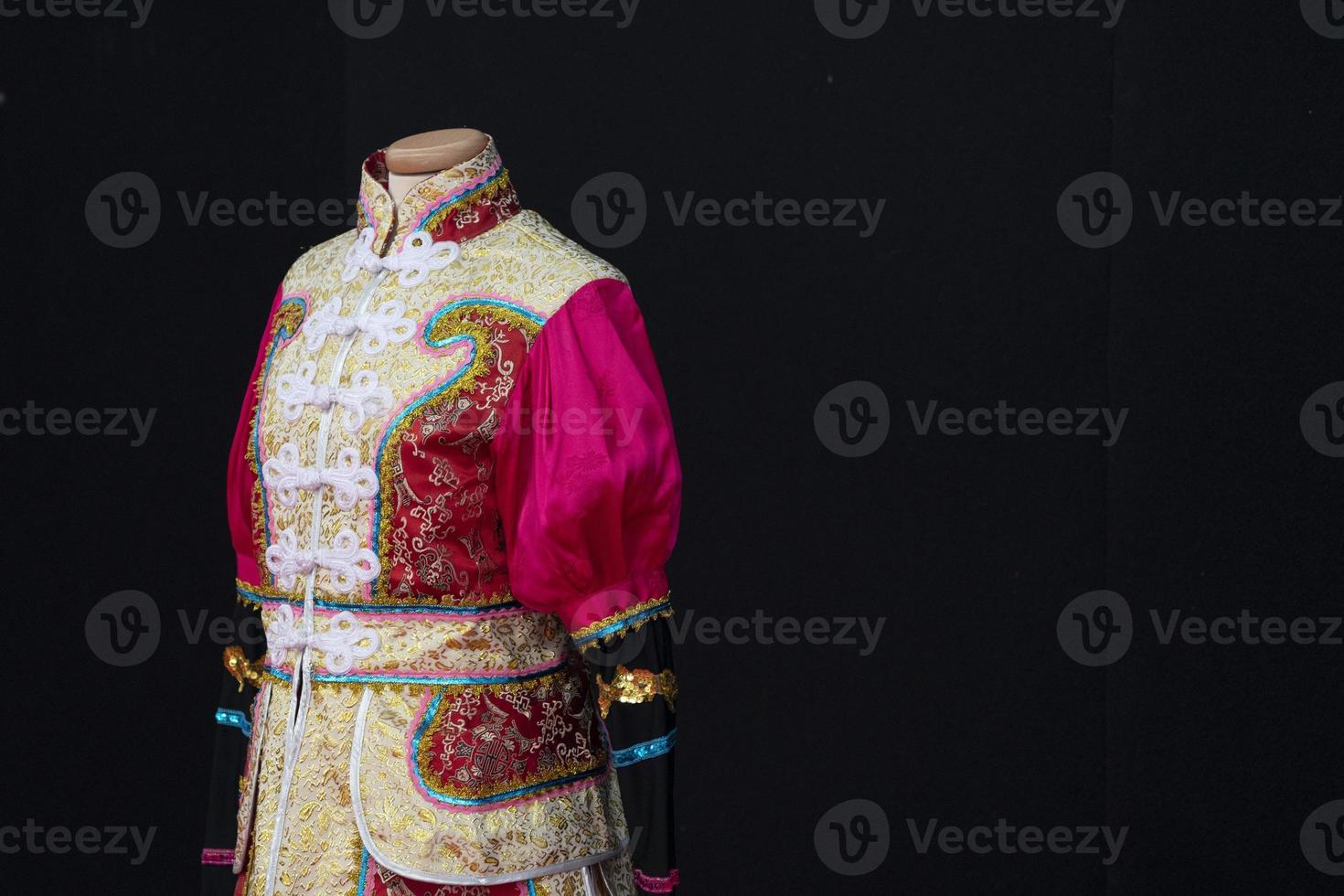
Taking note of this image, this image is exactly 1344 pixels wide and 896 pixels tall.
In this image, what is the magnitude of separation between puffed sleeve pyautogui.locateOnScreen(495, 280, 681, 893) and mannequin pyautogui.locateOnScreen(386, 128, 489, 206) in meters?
0.23

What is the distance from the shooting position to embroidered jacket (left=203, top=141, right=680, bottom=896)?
1.58 meters

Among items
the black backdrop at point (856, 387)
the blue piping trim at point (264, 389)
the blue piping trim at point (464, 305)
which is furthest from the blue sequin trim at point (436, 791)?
the black backdrop at point (856, 387)

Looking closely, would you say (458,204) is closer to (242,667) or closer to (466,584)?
(466,584)

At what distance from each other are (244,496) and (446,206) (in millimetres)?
382

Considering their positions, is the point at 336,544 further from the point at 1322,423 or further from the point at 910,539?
the point at 1322,423

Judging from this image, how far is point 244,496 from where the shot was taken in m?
1.79

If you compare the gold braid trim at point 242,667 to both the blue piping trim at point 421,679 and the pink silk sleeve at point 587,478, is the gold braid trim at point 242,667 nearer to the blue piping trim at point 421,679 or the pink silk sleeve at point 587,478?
the blue piping trim at point 421,679

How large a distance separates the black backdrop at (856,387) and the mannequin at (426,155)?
44.8 inches

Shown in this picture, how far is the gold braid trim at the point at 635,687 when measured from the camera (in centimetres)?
158

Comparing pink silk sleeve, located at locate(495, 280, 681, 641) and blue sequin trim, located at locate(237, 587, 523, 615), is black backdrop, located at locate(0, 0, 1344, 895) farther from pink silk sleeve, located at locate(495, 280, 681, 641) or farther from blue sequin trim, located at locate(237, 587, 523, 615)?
pink silk sleeve, located at locate(495, 280, 681, 641)

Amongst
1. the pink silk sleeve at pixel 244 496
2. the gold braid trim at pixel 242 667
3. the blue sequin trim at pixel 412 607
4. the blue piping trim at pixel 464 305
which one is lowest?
the gold braid trim at pixel 242 667

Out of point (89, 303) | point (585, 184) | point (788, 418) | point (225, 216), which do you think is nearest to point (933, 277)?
point (788, 418)

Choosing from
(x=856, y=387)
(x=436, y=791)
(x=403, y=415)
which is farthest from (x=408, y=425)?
(x=856, y=387)

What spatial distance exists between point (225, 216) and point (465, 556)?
150 centimetres
